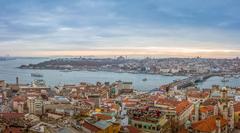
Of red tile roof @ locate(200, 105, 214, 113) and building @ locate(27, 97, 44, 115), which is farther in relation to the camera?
building @ locate(27, 97, 44, 115)

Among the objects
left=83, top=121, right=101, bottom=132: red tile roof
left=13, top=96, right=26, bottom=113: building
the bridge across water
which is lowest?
the bridge across water

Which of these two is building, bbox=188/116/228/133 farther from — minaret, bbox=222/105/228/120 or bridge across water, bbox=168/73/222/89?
bridge across water, bbox=168/73/222/89

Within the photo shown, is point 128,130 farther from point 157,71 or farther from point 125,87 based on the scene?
point 157,71

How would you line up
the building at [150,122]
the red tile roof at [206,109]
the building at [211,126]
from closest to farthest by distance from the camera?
the building at [150,122] < the building at [211,126] < the red tile roof at [206,109]

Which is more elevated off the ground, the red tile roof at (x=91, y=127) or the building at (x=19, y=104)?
the red tile roof at (x=91, y=127)

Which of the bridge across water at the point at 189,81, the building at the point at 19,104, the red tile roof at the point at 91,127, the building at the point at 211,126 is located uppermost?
the red tile roof at the point at 91,127

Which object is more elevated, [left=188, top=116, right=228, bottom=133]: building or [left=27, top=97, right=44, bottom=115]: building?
[left=188, top=116, right=228, bottom=133]: building

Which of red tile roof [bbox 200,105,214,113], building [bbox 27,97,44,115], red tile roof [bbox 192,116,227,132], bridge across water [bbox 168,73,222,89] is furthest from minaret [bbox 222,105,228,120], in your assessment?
bridge across water [bbox 168,73,222,89]

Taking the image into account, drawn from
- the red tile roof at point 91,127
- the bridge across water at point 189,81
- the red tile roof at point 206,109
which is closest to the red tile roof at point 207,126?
the red tile roof at point 206,109

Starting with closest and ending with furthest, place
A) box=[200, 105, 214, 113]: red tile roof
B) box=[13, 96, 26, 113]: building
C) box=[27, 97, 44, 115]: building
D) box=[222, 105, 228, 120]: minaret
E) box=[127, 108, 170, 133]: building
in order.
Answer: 1. box=[127, 108, 170, 133]: building
2. box=[222, 105, 228, 120]: minaret
3. box=[200, 105, 214, 113]: red tile roof
4. box=[27, 97, 44, 115]: building
5. box=[13, 96, 26, 113]: building

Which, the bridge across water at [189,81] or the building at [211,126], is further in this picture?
the bridge across water at [189,81]

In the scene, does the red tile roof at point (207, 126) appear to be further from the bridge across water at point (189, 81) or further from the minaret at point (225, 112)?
the bridge across water at point (189, 81)

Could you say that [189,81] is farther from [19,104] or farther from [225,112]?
[225,112]
